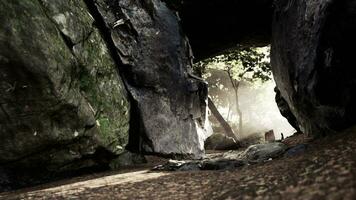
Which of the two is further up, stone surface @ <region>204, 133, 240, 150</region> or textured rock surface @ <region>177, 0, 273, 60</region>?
textured rock surface @ <region>177, 0, 273, 60</region>

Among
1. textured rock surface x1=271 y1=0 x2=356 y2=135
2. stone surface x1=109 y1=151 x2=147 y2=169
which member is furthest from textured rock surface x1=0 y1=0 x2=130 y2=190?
textured rock surface x1=271 y1=0 x2=356 y2=135

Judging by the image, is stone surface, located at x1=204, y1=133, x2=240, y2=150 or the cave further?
stone surface, located at x1=204, y1=133, x2=240, y2=150

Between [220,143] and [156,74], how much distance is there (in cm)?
1128

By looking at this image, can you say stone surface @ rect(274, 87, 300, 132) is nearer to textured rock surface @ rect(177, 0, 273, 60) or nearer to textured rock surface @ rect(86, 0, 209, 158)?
textured rock surface @ rect(177, 0, 273, 60)

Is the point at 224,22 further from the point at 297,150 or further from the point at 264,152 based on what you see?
the point at 297,150

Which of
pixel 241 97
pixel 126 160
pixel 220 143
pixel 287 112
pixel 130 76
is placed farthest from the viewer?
pixel 241 97

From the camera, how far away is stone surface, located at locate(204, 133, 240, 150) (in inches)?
1000

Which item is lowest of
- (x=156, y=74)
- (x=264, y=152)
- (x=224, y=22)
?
(x=264, y=152)

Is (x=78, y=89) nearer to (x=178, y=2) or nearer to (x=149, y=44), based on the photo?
(x=149, y=44)

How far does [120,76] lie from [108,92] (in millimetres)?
1600

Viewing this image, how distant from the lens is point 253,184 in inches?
291

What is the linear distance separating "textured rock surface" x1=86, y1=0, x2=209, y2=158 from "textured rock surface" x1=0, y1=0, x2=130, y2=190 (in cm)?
134

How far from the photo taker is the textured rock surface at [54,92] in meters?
10.4

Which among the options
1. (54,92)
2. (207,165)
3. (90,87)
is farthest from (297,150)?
(54,92)
